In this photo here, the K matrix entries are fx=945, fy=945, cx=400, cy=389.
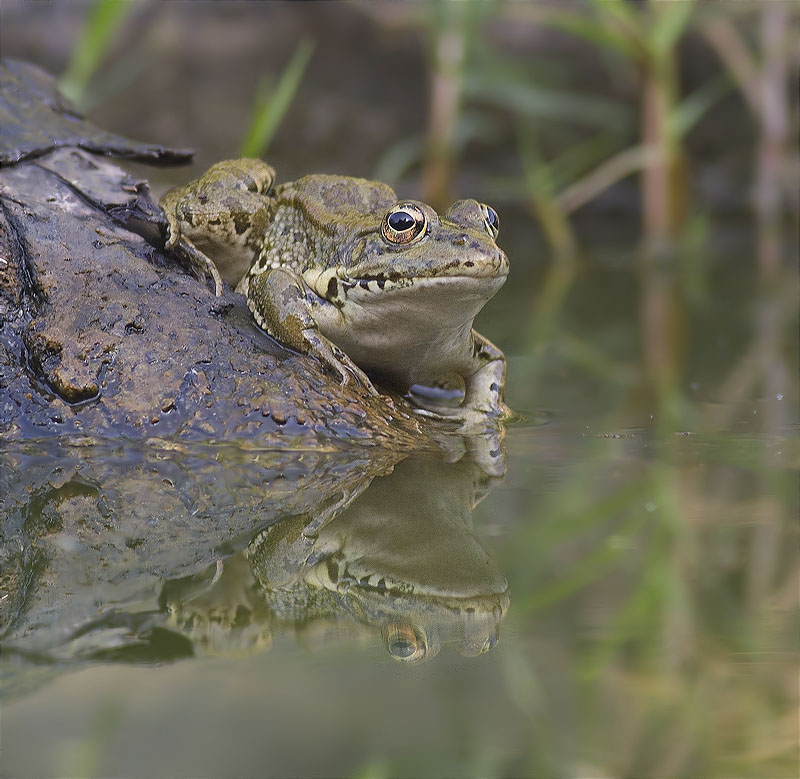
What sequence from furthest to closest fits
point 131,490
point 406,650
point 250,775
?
1. point 131,490
2. point 406,650
3. point 250,775

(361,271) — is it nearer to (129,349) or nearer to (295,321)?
(295,321)

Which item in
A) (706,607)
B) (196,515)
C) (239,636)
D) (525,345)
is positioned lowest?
(525,345)

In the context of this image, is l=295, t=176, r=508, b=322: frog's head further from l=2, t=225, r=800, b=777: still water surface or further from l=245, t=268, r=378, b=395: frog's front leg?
l=2, t=225, r=800, b=777: still water surface

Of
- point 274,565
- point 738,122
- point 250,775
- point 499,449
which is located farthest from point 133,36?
point 250,775

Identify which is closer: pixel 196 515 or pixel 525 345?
pixel 196 515

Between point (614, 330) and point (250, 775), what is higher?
point (250, 775)

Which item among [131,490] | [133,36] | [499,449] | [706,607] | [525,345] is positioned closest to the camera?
[706,607]

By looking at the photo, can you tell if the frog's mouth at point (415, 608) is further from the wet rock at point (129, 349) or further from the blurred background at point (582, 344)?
the wet rock at point (129, 349)

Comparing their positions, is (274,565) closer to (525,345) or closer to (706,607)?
(706,607)
